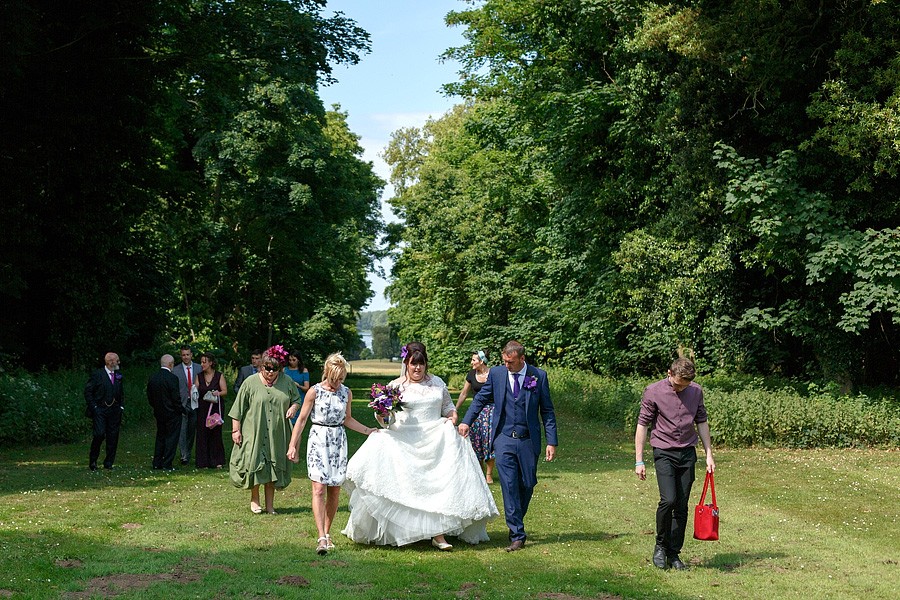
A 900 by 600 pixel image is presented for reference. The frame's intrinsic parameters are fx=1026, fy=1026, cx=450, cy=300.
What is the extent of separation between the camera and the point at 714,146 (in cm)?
2444

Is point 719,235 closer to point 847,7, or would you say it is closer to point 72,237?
point 847,7

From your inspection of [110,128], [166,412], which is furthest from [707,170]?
[110,128]

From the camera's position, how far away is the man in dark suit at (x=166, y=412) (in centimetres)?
1742

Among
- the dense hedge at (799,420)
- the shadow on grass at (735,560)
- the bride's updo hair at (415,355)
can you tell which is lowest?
the shadow on grass at (735,560)

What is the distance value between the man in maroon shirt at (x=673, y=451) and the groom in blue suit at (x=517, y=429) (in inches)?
45.8

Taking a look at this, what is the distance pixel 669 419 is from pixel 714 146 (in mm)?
16358

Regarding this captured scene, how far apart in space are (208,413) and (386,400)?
8157 millimetres

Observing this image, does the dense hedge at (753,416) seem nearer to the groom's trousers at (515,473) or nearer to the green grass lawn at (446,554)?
the green grass lawn at (446,554)

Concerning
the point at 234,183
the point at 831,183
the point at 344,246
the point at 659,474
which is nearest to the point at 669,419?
the point at 659,474

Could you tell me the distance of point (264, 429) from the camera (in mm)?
12359

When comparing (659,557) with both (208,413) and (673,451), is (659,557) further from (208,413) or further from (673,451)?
(208,413)

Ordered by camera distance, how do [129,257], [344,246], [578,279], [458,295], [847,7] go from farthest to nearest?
[458,295] < [344,246] < [578,279] < [129,257] < [847,7]

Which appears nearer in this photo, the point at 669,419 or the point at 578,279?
the point at 669,419

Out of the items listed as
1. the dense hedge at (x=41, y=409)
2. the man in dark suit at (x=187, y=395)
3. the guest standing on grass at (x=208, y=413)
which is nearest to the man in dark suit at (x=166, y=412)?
the man in dark suit at (x=187, y=395)
